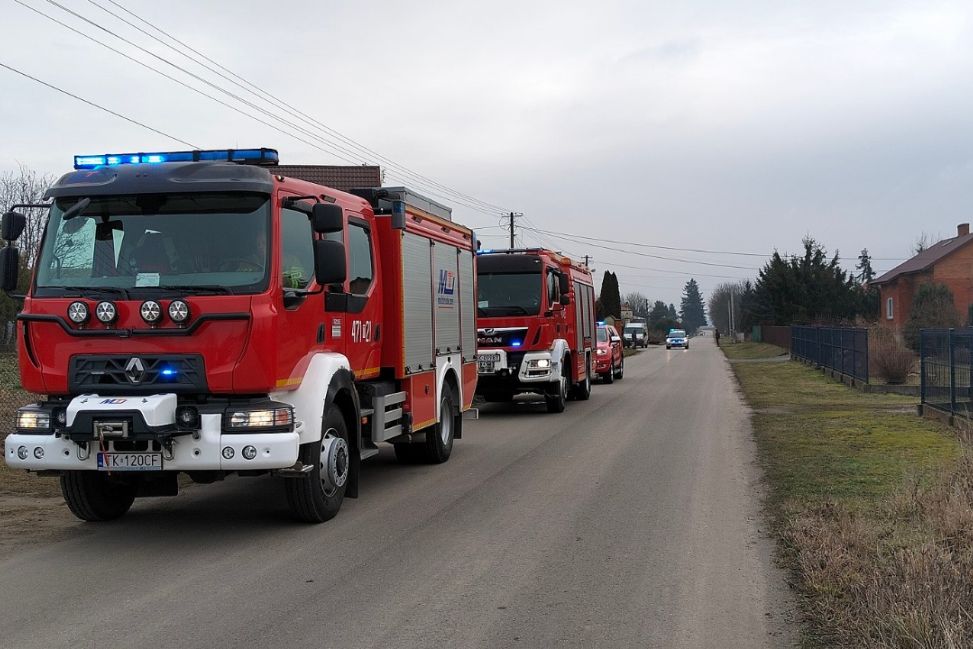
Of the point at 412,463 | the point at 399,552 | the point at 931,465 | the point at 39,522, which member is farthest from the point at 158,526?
the point at 931,465

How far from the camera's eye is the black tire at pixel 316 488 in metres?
7.73

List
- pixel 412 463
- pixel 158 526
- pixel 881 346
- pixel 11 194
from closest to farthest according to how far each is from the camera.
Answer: pixel 158 526 → pixel 412 463 → pixel 881 346 → pixel 11 194

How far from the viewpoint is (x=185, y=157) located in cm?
Answer: 802

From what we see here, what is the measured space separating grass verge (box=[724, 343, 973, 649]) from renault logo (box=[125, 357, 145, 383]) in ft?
15.8

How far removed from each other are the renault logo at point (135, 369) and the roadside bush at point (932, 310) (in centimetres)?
3264

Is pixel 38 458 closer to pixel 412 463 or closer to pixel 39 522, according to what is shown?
pixel 39 522

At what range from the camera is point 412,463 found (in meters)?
11.8

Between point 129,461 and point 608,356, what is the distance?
21291mm

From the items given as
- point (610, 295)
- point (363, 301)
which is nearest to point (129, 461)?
point (363, 301)

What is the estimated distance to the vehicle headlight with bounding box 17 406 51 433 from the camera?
23.6 ft

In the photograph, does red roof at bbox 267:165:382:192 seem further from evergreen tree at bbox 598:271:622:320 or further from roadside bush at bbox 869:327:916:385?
evergreen tree at bbox 598:271:622:320

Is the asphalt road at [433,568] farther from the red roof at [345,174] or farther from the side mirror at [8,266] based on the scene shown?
the red roof at [345,174]

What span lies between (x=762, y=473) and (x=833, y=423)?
5549mm

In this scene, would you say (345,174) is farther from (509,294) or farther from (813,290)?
(813,290)
